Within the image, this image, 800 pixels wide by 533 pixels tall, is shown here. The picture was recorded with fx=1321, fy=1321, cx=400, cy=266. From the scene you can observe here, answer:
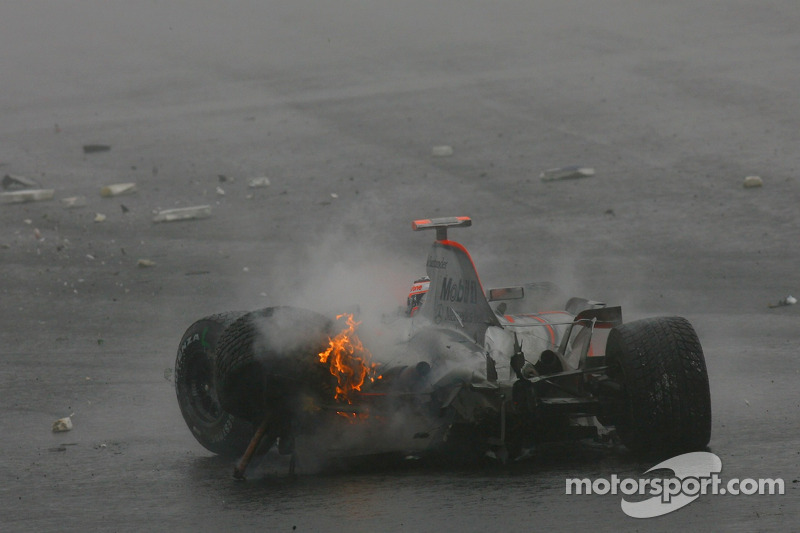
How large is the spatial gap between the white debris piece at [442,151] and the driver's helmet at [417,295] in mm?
9676

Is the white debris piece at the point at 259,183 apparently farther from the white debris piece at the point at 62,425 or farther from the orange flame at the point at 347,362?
the orange flame at the point at 347,362

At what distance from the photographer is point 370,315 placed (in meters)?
11.4

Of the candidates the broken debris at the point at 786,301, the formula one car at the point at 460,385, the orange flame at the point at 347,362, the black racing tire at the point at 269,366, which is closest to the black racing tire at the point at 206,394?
the formula one car at the point at 460,385

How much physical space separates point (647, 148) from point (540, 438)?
12.2 metres

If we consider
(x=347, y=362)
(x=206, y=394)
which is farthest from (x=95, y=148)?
(x=347, y=362)

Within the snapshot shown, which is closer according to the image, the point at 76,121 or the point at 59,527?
the point at 59,527

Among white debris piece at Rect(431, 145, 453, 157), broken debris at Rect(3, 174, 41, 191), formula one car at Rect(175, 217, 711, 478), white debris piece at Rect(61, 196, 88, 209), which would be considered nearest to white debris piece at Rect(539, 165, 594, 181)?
white debris piece at Rect(431, 145, 453, 157)

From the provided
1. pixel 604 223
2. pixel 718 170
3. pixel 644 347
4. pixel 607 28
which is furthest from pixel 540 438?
pixel 607 28

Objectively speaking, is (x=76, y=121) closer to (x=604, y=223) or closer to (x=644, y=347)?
(x=604, y=223)

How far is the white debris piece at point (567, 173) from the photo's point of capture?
1972cm

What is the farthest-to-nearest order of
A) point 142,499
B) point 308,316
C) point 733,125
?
point 733,125 → point 308,316 → point 142,499

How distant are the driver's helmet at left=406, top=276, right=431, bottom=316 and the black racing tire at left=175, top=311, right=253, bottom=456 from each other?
1.58 m

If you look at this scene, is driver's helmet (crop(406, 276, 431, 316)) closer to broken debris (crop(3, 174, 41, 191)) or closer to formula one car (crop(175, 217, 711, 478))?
formula one car (crop(175, 217, 711, 478))

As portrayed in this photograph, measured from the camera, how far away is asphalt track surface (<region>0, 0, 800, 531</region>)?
28.9 ft
